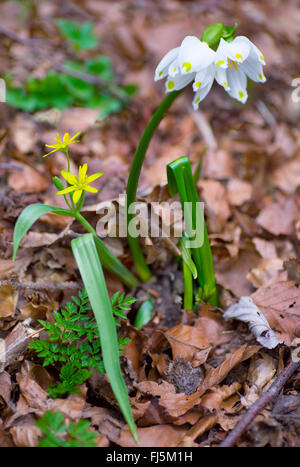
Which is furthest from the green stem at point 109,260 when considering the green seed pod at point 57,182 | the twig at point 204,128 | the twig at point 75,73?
the twig at point 75,73

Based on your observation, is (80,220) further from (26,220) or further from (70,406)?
(70,406)

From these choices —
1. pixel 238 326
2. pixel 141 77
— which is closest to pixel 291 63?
pixel 141 77

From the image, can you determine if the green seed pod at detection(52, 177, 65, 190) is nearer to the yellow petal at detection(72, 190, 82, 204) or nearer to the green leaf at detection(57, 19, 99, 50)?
the yellow petal at detection(72, 190, 82, 204)

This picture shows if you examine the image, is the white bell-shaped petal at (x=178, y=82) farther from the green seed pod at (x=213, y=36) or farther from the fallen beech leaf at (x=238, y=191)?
the fallen beech leaf at (x=238, y=191)

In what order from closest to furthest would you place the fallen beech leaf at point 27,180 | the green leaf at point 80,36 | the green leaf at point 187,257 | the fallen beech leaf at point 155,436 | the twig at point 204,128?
the fallen beech leaf at point 155,436 → the green leaf at point 187,257 → the fallen beech leaf at point 27,180 → the twig at point 204,128 → the green leaf at point 80,36

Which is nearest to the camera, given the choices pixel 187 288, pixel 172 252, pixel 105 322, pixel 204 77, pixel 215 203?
pixel 105 322

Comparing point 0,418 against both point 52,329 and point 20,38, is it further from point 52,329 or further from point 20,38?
point 20,38

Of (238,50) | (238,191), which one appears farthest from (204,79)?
(238,191)
